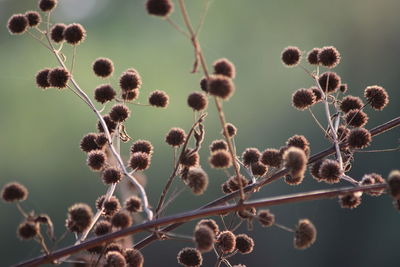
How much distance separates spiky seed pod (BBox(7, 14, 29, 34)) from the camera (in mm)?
900

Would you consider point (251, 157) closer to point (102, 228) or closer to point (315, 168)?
point (315, 168)

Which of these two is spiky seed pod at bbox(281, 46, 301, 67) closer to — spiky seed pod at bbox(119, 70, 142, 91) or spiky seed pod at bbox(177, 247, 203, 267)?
spiky seed pod at bbox(119, 70, 142, 91)

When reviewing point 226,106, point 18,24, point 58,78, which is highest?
point 226,106

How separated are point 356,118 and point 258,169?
0.18 metres

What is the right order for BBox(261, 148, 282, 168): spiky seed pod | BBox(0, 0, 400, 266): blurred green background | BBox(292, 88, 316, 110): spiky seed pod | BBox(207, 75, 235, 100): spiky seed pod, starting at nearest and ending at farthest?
BBox(207, 75, 235, 100): spiky seed pod → BBox(261, 148, 282, 168): spiky seed pod → BBox(292, 88, 316, 110): spiky seed pod → BBox(0, 0, 400, 266): blurred green background

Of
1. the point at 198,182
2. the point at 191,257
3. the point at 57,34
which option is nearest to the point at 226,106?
the point at 57,34

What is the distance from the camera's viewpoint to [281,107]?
446 centimetres

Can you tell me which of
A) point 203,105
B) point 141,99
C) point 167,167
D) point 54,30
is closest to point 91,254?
point 203,105

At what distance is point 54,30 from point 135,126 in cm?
333

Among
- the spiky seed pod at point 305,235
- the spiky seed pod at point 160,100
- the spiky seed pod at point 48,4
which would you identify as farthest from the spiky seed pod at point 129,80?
the spiky seed pod at point 305,235

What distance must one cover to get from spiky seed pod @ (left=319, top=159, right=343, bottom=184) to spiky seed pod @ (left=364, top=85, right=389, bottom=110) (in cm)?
27

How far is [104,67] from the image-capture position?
936mm

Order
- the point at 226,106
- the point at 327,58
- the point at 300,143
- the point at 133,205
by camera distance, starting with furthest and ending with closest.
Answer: the point at 226,106 < the point at 327,58 < the point at 300,143 < the point at 133,205

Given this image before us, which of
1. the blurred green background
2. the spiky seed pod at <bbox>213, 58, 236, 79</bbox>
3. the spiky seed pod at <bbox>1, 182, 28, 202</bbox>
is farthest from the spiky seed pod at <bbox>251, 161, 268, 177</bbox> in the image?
the blurred green background
